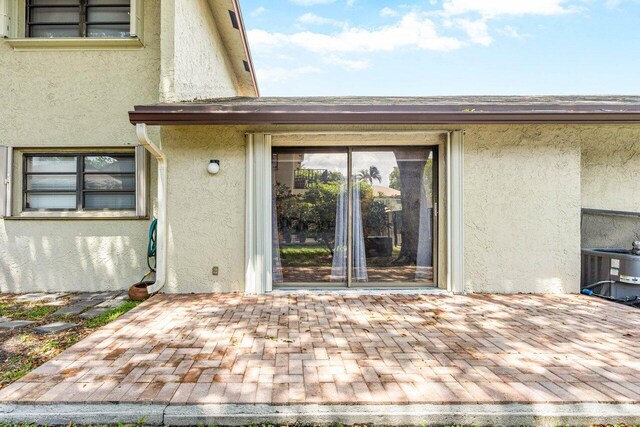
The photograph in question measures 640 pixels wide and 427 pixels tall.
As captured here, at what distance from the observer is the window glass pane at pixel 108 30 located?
6.98 meters

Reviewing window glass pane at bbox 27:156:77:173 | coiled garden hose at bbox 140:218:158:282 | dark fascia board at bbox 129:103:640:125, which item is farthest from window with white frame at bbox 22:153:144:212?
dark fascia board at bbox 129:103:640:125

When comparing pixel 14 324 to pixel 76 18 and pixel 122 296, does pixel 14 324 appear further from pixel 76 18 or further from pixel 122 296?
pixel 76 18

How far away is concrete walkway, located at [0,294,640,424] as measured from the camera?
2865 millimetres

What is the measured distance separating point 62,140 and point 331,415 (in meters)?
6.72

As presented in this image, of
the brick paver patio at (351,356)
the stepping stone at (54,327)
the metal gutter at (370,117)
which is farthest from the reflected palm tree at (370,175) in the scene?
the stepping stone at (54,327)

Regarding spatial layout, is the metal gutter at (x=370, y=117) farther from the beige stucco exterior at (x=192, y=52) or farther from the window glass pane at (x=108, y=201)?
the window glass pane at (x=108, y=201)

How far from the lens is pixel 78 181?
22.3 ft

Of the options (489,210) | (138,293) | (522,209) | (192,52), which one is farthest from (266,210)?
(522,209)

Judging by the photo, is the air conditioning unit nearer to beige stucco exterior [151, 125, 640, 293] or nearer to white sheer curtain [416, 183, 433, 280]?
beige stucco exterior [151, 125, 640, 293]

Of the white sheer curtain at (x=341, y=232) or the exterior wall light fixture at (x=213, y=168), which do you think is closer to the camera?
the exterior wall light fixture at (x=213, y=168)

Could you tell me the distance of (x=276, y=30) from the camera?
1139 inches

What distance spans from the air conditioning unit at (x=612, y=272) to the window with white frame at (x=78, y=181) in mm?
8140

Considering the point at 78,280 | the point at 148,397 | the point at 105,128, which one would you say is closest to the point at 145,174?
the point at 105,128

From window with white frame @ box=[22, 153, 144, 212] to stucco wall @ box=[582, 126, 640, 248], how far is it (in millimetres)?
8368
